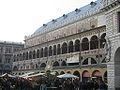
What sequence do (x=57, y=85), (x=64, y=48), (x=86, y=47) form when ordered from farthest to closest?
(x=64, y=48)
(x=86, y=47)
(x=57, y=85)

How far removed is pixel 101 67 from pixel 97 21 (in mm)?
13434

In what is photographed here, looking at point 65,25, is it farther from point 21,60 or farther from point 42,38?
point 21,60

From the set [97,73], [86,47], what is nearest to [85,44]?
[86,47]

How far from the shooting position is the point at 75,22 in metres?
60.6

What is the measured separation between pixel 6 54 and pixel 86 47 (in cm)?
5416

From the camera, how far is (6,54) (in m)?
95.2

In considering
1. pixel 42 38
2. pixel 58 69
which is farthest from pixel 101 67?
pixel 42 38

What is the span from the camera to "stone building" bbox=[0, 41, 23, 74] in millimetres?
94125

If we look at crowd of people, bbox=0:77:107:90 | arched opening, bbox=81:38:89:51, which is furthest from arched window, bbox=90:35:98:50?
crowd of people, bbox=0:77:107:90

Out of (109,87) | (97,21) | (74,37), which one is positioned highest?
(97,21)

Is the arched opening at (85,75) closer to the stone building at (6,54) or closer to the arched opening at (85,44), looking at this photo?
the arched opening at (85,44)

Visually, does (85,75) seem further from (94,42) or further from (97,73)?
(94,42)

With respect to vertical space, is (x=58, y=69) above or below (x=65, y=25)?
below

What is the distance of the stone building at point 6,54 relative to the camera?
309 feet
